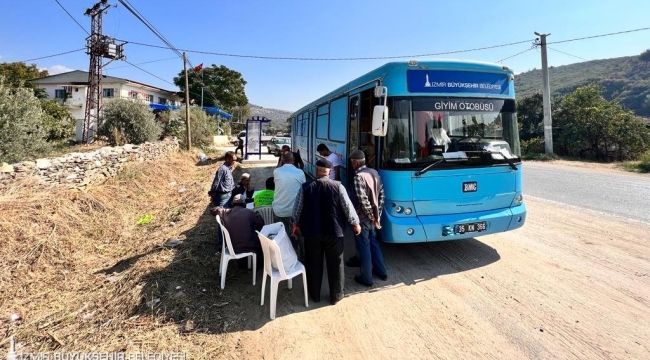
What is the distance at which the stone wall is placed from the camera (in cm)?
669

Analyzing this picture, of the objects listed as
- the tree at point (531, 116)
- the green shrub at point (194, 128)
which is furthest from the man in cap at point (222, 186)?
the tree at point (531, 116)

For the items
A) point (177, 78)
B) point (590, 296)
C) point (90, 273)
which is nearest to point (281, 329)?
point (90, 273)

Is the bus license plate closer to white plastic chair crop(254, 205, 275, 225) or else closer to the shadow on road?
the shadow on road

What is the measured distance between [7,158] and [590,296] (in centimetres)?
1242

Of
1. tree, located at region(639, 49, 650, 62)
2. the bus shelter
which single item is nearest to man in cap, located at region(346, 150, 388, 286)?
the bus shelter

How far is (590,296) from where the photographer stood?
391 centimetres

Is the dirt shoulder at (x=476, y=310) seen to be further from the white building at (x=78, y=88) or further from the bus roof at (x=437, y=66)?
the white building at (x=78, y=88)

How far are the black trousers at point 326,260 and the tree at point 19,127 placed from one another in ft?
29.7

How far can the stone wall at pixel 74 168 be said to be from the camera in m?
6.69

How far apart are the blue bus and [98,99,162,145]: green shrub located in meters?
15.4

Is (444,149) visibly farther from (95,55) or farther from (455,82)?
(95,55)

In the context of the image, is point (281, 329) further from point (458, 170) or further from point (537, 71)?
point (537, 71)

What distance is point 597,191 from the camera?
10227mm

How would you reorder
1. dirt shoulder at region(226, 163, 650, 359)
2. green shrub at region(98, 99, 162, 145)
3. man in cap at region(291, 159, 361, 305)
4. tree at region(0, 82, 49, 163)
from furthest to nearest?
green shrub at region(98, 99, 162, 145) < tree at region(0, 82, 49, 163) < man in cap at region(291, 159, 361, 305) < dirt shoulder at region(226, 163, 650, 359)
